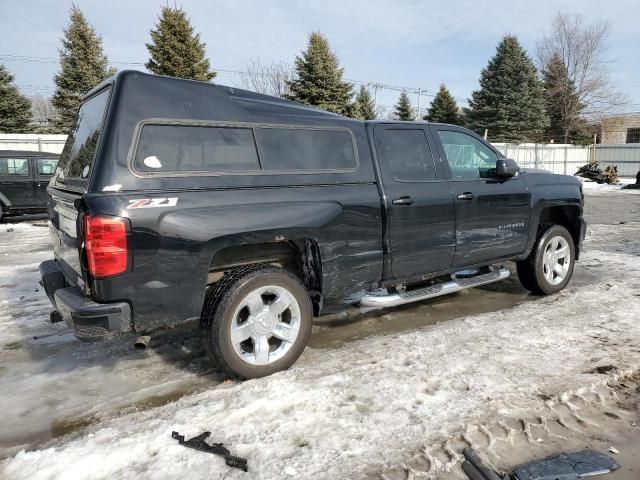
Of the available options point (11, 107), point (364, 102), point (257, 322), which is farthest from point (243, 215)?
point (364, 102)

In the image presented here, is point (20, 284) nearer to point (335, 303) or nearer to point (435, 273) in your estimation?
point (335, 303)

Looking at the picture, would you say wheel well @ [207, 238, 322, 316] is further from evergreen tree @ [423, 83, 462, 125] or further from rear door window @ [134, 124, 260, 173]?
evergreen tree @ [423, 83, 462, 125]

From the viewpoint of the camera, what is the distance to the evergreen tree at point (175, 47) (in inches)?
1014

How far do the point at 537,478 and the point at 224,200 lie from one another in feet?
7.90

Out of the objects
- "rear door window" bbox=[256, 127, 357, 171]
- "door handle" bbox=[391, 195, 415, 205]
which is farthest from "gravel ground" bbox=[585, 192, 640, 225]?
"rear door window" bbox=[256, 127, 357, 171]

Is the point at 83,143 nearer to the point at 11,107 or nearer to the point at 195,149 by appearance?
the point at 195,149

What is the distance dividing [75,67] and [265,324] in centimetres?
3075

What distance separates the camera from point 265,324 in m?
3.41

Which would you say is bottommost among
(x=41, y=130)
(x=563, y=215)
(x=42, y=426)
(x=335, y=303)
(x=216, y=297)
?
(x=42, y=426)

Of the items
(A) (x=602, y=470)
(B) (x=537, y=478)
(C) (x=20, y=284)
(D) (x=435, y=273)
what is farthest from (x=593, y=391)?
(C) (x=20, y=284)

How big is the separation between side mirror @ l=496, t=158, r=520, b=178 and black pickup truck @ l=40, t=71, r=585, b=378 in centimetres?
2

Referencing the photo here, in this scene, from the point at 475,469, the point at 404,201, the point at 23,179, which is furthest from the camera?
the point at 23,179

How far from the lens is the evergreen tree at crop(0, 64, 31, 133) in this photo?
26691mm

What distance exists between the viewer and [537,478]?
2.31 meters
